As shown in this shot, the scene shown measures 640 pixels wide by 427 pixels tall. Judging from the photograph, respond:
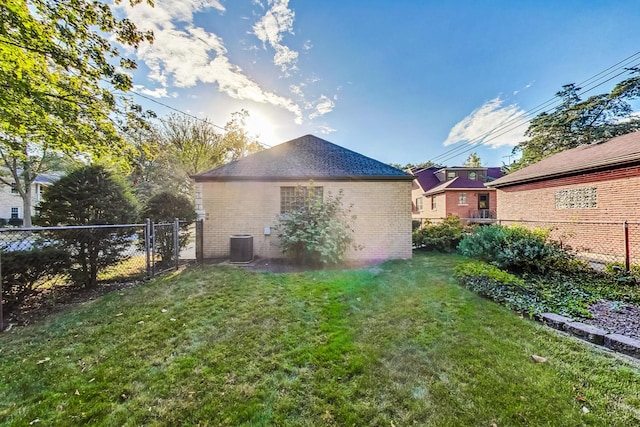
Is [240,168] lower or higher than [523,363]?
higher

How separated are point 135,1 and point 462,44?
1051cm

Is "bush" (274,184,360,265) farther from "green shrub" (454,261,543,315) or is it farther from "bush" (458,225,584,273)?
"bush" (458,225,584,273)

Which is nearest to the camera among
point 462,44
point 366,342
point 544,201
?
point 366,342

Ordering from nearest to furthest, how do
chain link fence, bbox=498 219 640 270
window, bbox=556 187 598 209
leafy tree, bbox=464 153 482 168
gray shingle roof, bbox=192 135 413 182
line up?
chain link fence, bbox=498 219 640 270
gray shingle roof, bbox=192 135 413 182
window, bbox=556 187 598 209
leafy tree, bbox=464 153 482 168

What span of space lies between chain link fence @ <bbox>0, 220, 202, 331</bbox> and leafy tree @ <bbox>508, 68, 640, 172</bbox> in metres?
28.0

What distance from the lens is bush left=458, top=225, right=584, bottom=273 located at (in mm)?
5930

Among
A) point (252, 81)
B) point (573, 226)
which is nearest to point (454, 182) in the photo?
point (573, 226)

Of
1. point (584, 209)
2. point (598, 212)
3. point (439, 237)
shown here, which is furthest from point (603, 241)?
point (439, 237)

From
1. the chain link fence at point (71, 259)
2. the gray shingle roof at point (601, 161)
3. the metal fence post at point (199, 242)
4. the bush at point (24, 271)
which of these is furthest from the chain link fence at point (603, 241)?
the bush at point (24, 271)

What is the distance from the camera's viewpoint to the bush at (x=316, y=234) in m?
7.02

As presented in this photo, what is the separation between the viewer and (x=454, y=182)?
21.1 m

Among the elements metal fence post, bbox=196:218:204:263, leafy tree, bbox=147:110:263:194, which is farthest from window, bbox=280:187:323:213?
leafy tree, bbox=147:110:263:194

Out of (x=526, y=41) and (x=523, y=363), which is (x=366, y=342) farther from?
(x=526, y=41)

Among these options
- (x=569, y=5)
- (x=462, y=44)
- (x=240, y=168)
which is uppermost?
(x=462, y=44)
